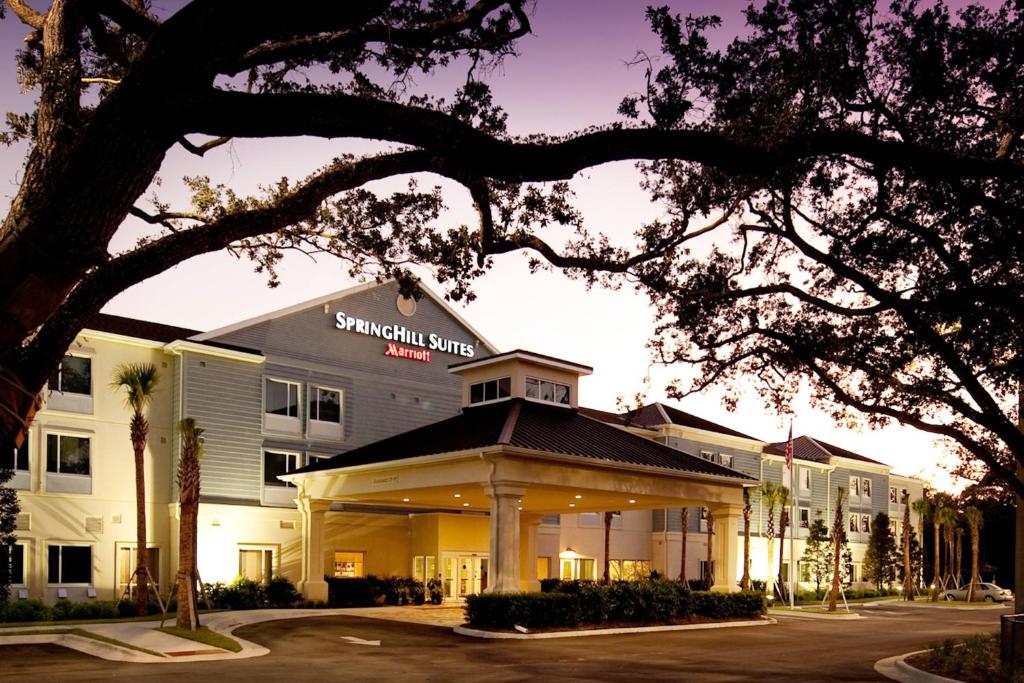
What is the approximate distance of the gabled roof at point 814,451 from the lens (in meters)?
61.5

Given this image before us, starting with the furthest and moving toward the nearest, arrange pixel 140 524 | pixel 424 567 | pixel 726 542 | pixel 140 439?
pixel 424 567
pixel 726 542
pixel 140 439
pixel 140 524

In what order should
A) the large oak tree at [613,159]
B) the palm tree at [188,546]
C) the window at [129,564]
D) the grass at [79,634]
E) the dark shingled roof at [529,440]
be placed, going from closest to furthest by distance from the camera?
the large oak tree at [613,159] → the grass at [79,634] → the palm tree at [188,546] → the dark shingled roof at [529,440] → the window at [129,564]

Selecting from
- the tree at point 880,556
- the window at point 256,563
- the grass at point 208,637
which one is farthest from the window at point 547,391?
Result: the tree at point 880,556

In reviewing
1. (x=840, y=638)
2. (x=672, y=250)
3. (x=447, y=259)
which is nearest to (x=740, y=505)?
(x=840, y=638)

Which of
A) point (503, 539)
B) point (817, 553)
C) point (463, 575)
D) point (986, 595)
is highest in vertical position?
point (503, 539)

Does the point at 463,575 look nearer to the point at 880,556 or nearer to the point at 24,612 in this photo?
the point at 24,612

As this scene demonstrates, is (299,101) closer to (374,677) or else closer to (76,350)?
(374,677)

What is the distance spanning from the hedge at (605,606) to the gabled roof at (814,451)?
27.4m

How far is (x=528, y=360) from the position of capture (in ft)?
117

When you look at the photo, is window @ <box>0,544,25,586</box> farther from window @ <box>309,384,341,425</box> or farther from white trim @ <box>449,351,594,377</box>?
white trim @ <box>449,351,594,377</box>

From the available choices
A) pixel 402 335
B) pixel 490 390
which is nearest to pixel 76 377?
pixel 402 335

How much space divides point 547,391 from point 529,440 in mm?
7695

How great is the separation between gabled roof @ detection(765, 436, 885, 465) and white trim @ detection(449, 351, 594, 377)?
25.9m

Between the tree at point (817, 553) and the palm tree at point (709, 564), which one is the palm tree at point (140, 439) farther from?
the tree at point (817, 553)
